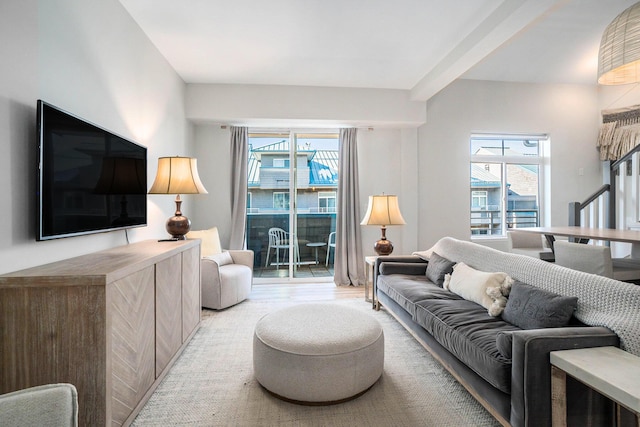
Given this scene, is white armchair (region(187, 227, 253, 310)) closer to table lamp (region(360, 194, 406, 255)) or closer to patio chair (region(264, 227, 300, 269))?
patio chair (region(264, 227, 300, 269))

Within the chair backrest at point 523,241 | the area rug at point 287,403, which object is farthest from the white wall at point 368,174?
the area rug at point 287,403

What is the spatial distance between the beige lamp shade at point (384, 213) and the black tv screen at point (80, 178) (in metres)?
2.30

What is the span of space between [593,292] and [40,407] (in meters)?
2.29

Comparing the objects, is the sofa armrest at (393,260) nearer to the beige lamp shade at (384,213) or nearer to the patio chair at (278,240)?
the beige lamp shade at (384,213)

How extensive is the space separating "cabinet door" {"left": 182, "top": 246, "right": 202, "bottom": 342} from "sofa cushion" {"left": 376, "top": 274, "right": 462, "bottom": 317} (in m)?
1.73

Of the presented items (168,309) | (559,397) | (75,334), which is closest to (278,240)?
(168,309)

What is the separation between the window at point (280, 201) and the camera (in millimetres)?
4738

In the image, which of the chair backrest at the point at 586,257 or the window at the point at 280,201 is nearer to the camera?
the chair backrest at the point at 586,257

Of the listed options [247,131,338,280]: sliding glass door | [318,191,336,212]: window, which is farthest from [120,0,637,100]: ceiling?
[318,191,336,212]: window

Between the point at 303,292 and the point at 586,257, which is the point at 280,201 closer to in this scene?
the point at 303,292

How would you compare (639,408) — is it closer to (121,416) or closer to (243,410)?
(243,410)

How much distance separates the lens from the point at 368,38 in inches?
124

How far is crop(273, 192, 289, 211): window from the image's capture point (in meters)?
4.74

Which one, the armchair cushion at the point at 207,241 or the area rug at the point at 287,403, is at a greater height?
the armchair cushion at the point at 207,241
